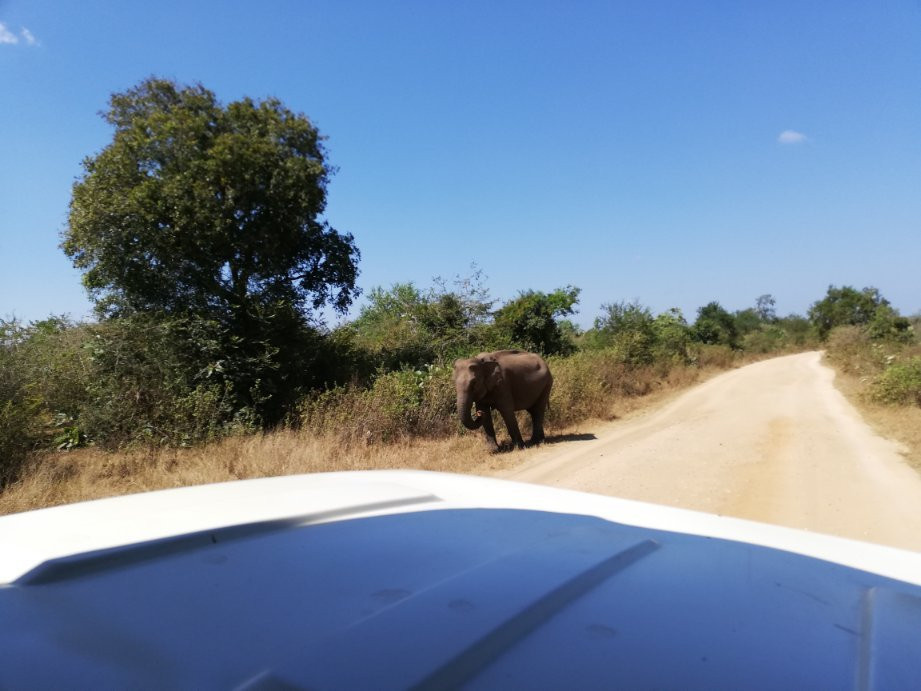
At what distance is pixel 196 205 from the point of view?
11133 mm

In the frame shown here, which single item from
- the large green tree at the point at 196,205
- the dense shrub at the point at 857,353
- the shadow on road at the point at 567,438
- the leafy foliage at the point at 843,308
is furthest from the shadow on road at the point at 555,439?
the leafy foliage at the point at 843,308

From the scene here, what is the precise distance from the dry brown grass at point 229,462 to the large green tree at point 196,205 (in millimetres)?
3869

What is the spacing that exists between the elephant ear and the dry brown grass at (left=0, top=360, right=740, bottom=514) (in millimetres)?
1178

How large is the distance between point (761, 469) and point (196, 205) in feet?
36.3

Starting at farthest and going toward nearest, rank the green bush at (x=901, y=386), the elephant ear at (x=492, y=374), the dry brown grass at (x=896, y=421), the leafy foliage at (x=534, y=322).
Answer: the leafy foliage at (x=534, y=322) < the green bush at (x=901, y=386) < the elephant ear at (x=492, y=374) < the dry brown grass at (x=896, y=421)

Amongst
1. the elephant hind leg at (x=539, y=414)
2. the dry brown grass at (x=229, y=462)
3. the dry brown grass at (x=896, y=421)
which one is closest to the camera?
the dry brown grass at (x=229, y=462)

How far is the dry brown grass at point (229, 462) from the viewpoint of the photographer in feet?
22.5

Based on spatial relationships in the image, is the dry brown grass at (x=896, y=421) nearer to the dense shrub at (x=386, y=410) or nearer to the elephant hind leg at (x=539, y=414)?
the elephant hind leg at (x=539, y=414)

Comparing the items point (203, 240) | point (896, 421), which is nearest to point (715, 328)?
point (896, 421)

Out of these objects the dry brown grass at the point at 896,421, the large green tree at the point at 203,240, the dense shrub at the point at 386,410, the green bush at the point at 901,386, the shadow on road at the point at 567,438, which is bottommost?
the dry brown grass at the point at 896,421

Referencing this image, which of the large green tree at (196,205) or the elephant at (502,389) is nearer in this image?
A: the elephant at (502,389)

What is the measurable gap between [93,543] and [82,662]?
0.85 m

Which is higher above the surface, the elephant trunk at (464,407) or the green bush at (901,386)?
the elephant trunk at (464,407)

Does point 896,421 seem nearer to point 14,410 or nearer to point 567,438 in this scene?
point 567,438
